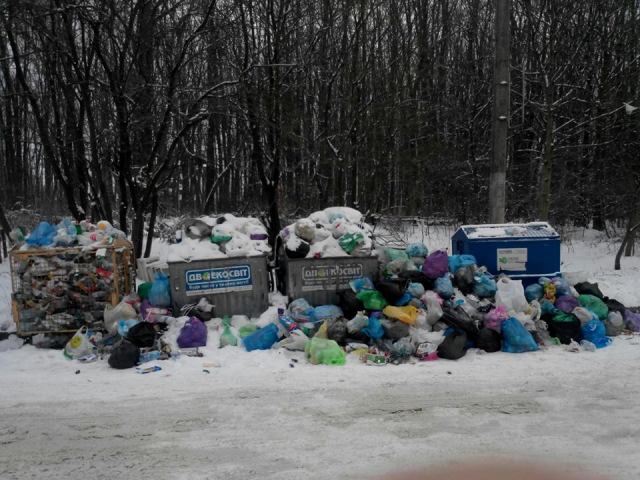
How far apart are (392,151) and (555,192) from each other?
6.51m

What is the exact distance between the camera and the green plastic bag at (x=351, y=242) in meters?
6.49

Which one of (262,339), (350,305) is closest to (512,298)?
(350,305)

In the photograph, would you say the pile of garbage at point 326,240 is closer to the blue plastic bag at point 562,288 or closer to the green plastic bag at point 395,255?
the green plastic bag at point 395,255

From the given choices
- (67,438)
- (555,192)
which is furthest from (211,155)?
(67,438)

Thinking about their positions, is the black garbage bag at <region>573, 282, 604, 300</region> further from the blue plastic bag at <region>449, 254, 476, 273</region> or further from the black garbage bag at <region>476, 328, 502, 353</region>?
the black garbage bag at <region>476, 328, 502, 353</region>

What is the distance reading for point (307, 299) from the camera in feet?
21.0

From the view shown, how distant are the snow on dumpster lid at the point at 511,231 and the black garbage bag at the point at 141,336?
14.3ft

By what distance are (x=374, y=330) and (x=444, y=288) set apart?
117cm

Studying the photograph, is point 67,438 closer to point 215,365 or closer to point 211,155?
point 215,365

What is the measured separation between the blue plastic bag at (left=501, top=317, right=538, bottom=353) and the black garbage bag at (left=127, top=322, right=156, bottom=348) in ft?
12.8

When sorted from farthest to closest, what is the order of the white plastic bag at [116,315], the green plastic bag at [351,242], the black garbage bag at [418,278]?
the green plastic bag at [351,242]
the black garbage bag at [418,278]
the white plastic bag at [116,315]

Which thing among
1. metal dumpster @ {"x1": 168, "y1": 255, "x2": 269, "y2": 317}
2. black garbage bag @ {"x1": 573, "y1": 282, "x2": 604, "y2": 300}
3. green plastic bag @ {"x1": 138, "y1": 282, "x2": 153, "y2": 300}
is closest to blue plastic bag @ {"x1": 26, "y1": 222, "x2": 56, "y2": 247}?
green plastic bag @ {"x1": 138, "y1": 282, "x2": 153, "y2": 300}

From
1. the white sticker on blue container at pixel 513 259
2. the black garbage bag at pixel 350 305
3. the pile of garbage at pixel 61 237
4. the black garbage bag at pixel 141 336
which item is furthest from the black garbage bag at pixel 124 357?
the white sticker on blue container at pixel 513 259

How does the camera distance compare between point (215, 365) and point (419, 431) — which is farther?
point (215, 365)
